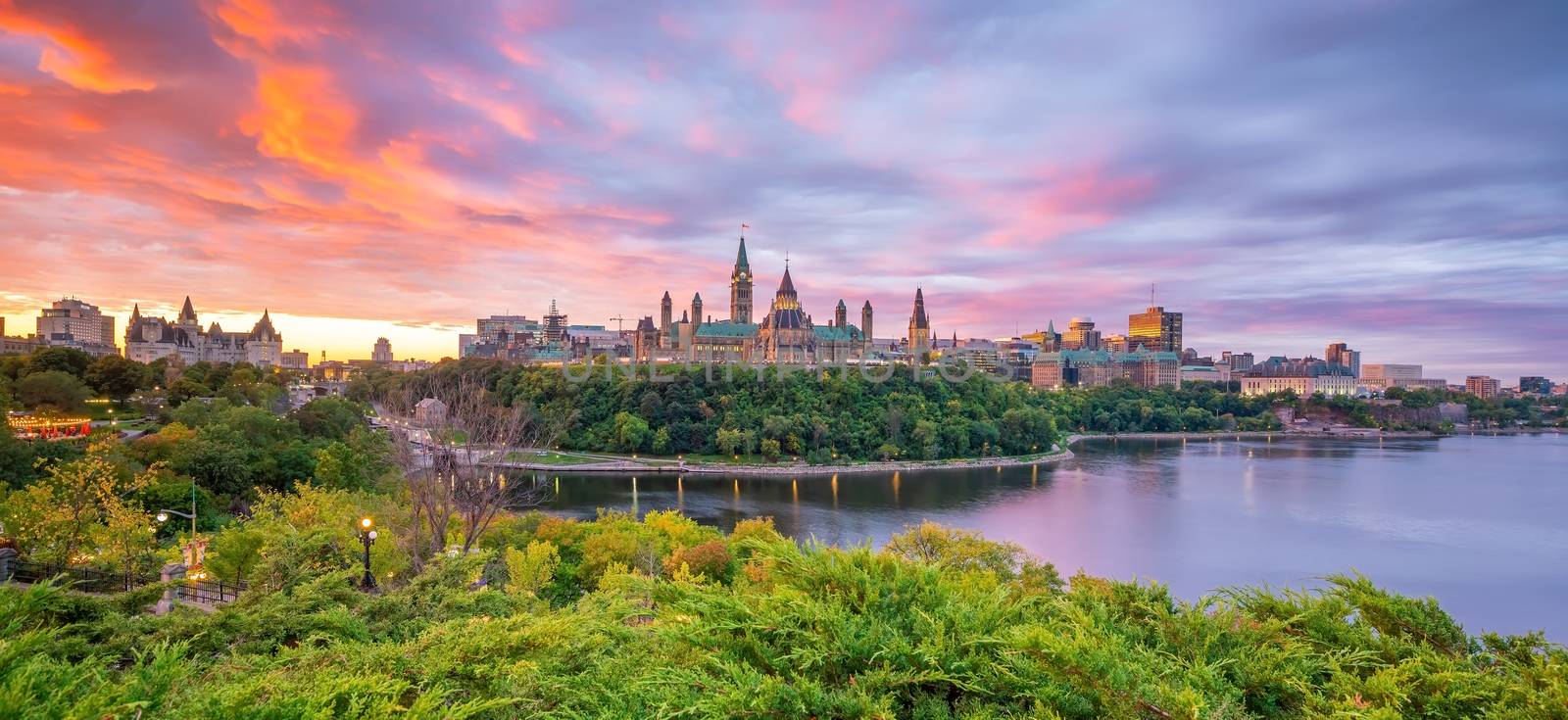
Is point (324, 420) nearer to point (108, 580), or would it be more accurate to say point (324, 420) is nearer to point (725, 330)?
point (108, 580)

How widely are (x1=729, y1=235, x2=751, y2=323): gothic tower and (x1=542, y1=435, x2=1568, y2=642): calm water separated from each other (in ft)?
153

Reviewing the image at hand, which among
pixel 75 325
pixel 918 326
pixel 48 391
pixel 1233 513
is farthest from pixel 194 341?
pixel 1233 513

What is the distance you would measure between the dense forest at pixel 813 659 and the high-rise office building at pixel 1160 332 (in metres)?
161

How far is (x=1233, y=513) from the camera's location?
3312 cm

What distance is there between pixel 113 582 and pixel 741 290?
80.9m

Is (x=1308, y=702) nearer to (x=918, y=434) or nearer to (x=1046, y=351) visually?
(x=918, y=434)

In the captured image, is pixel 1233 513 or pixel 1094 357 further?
pixel 1094 357

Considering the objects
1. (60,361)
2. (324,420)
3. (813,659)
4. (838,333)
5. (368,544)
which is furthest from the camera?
(838,333)

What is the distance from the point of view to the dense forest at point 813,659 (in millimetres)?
3402

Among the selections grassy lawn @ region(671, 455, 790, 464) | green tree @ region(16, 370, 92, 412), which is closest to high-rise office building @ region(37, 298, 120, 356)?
green tree @ region(16, 370, 92, 412)

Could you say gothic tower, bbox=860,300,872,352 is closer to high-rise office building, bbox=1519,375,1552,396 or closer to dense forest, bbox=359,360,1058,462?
dense forest, bbox=359,360,1058,462

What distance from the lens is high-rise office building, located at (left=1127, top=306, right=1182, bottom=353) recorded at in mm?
A: 150375

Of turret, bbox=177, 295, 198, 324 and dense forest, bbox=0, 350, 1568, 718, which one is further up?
turret, bbox=177, 295, 198, 324

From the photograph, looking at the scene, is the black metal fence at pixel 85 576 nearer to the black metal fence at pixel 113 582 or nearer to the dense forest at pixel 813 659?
the black metal fence at pixel 113 582
